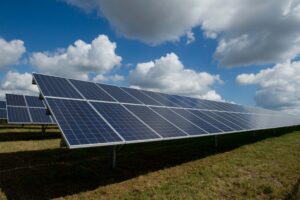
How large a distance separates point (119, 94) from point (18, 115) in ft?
38.0

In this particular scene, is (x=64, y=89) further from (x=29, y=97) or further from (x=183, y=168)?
(x=29, y=97)

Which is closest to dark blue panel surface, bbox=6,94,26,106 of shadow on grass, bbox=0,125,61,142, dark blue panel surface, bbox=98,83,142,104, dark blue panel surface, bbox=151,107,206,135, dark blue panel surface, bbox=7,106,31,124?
dark blue panel surface, bbox=7,106,31,124

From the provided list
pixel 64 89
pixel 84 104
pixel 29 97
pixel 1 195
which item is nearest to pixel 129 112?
pixel 84 104

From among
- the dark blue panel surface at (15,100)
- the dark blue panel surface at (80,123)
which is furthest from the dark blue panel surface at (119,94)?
the dark blue panel surface at (15,100)

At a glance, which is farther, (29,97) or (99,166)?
(29,97)

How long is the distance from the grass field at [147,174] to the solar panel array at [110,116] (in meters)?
1.66

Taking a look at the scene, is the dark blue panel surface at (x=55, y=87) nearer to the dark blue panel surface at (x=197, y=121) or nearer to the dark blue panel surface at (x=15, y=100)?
the dark blue panel surface at (x=197, y=121)

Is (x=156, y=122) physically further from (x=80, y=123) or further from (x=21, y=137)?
(x=21, y=137)

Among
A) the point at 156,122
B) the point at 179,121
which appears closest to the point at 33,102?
the point at 179,121

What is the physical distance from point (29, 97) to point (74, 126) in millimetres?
21925

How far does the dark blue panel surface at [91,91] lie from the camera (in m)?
12.6

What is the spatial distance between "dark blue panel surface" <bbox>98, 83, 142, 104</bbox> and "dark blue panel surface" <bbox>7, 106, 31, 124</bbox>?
9380mm

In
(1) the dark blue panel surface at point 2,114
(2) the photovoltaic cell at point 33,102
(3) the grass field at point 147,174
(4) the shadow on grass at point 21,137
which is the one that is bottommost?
(3) the grass field at point 147,174

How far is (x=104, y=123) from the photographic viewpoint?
10.1 metres
